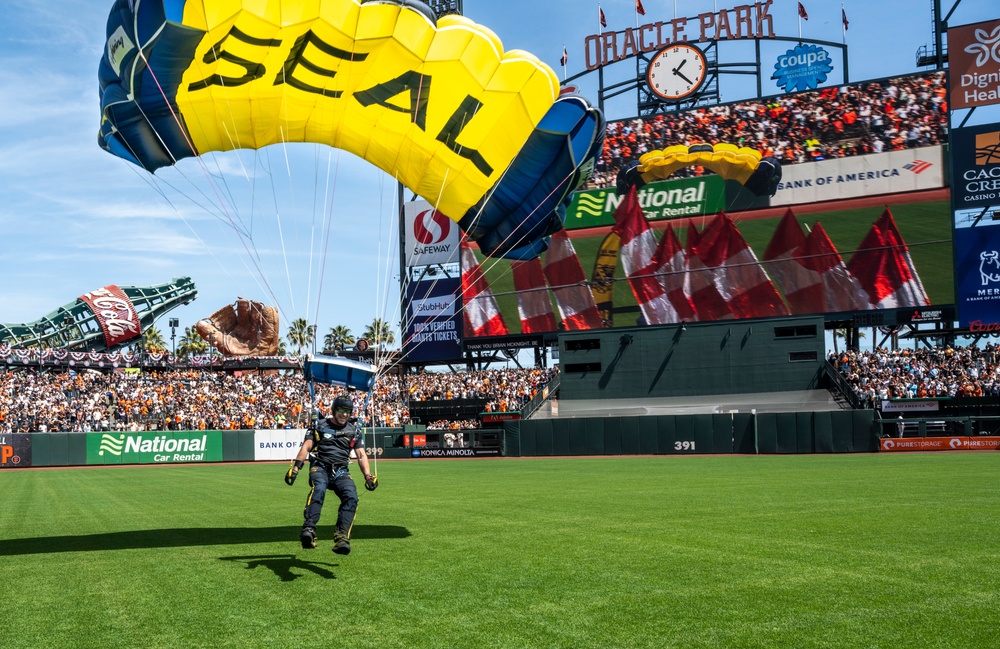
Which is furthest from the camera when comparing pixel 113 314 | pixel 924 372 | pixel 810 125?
pixel 113 314

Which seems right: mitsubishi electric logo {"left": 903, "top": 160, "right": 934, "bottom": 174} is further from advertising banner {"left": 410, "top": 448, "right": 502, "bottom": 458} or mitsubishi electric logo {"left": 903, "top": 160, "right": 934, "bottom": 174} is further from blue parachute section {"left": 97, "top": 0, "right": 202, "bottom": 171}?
blue parachute section {"left": 97, "top": 0, "right": 202, "bottom": 171}

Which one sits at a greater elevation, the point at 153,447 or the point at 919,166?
the point at 919,166

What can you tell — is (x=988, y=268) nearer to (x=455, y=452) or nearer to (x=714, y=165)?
(x=714, y=165)

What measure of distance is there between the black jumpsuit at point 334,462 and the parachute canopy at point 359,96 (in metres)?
5.61

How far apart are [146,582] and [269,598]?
56.8 inches

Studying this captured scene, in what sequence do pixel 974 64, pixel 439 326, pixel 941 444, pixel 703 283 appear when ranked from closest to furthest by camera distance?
pixel 941 444 → pixel 974 64 → pixel 703 283 → pixel 439 326

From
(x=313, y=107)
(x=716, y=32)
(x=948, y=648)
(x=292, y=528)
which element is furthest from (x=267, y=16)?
(x=716, y=32)

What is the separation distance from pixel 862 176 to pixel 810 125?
12.3ft

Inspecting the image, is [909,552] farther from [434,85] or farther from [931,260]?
[931,260]

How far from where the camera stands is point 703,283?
145 feet

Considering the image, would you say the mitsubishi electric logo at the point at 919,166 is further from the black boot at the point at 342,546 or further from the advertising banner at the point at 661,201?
the black boot at the point at 342,546

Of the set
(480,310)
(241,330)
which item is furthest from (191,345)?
(480,310)

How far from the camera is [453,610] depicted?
6086mm

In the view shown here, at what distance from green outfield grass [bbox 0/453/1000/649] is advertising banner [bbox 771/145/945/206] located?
30.0m
